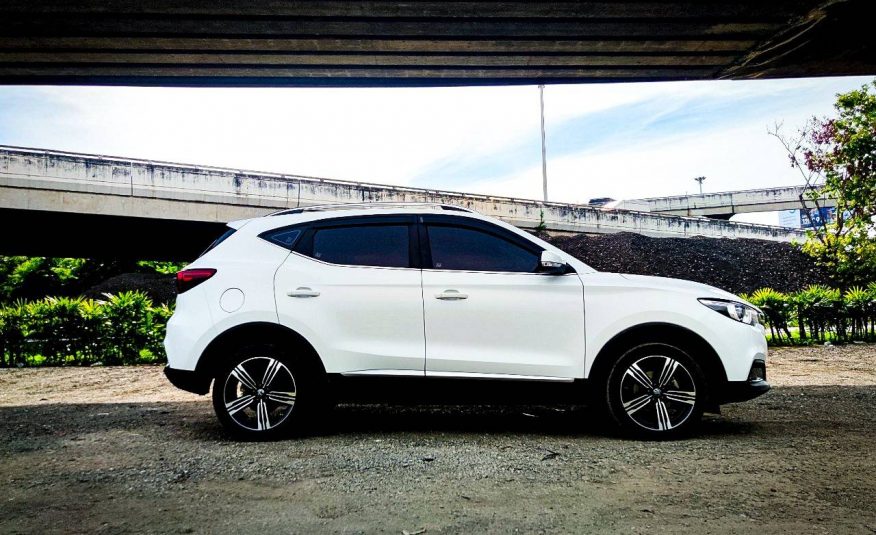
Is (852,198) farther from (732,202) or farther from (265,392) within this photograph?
(732,202)

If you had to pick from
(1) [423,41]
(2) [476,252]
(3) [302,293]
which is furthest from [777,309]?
(3) [302,293]

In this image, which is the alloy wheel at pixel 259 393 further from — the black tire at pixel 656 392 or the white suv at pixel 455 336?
the black tire at pixel 656 392

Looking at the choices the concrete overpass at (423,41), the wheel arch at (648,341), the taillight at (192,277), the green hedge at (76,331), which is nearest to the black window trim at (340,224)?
the taillight at (192,277)

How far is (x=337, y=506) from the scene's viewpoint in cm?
349

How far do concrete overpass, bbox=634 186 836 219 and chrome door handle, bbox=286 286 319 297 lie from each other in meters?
45.7

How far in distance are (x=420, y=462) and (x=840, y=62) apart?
39.4ft

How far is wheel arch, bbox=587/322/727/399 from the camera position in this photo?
485cm

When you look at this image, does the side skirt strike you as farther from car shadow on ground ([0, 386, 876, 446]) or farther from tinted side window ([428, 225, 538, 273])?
tinted side window ([428, 225, 538, 273])

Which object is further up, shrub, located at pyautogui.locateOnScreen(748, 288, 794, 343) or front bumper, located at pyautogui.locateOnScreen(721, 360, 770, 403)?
shrub, located at pyautogui.locateOnScreen(748, 288, 794, 343)

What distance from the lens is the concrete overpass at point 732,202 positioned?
1774 inches

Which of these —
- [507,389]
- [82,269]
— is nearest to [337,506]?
[507,389]

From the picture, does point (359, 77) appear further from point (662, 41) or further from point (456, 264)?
point (456, 264)

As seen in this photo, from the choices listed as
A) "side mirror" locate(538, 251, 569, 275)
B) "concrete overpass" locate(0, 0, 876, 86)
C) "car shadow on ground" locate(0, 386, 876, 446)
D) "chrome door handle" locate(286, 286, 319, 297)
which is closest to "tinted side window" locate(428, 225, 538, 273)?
"side mirror" locate(538, 251, 569, 275)

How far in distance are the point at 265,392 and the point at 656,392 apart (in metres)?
2.90
